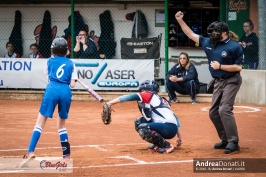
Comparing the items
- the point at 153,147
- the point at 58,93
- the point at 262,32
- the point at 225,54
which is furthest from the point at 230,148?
the point at 262,32

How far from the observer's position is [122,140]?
38.3 ft

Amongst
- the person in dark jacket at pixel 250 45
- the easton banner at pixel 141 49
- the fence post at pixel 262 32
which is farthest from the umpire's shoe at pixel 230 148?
the easton banner at pixel 141 49

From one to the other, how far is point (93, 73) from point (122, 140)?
7239 millimetres

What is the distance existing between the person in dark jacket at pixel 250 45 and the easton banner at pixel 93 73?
2642 mm

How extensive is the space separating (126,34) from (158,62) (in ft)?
7.22

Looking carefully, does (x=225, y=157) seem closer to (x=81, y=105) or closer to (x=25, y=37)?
(x=81, y=105)

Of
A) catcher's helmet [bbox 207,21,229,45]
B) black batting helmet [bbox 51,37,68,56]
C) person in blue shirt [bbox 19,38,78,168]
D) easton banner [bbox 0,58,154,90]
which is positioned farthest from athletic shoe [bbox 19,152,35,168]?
easton banner [bbox 0,58,154,90]

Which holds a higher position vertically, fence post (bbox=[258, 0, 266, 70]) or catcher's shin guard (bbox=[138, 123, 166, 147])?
fence post (bbox=[258, 0, 266, 70])

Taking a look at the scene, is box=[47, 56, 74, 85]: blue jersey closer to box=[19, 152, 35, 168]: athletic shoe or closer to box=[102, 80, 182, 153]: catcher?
box=[19, 152, 35, 168]: athletic shoe

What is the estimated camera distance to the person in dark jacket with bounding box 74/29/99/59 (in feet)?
62.5

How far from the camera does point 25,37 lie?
21.4m

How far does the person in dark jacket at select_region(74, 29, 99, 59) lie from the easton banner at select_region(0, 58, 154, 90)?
32 cm

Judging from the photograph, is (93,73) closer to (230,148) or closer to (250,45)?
(250,45)

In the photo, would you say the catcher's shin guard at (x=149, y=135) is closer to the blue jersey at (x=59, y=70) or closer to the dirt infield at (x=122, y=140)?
the dirt infield at (x=122, y=140)
